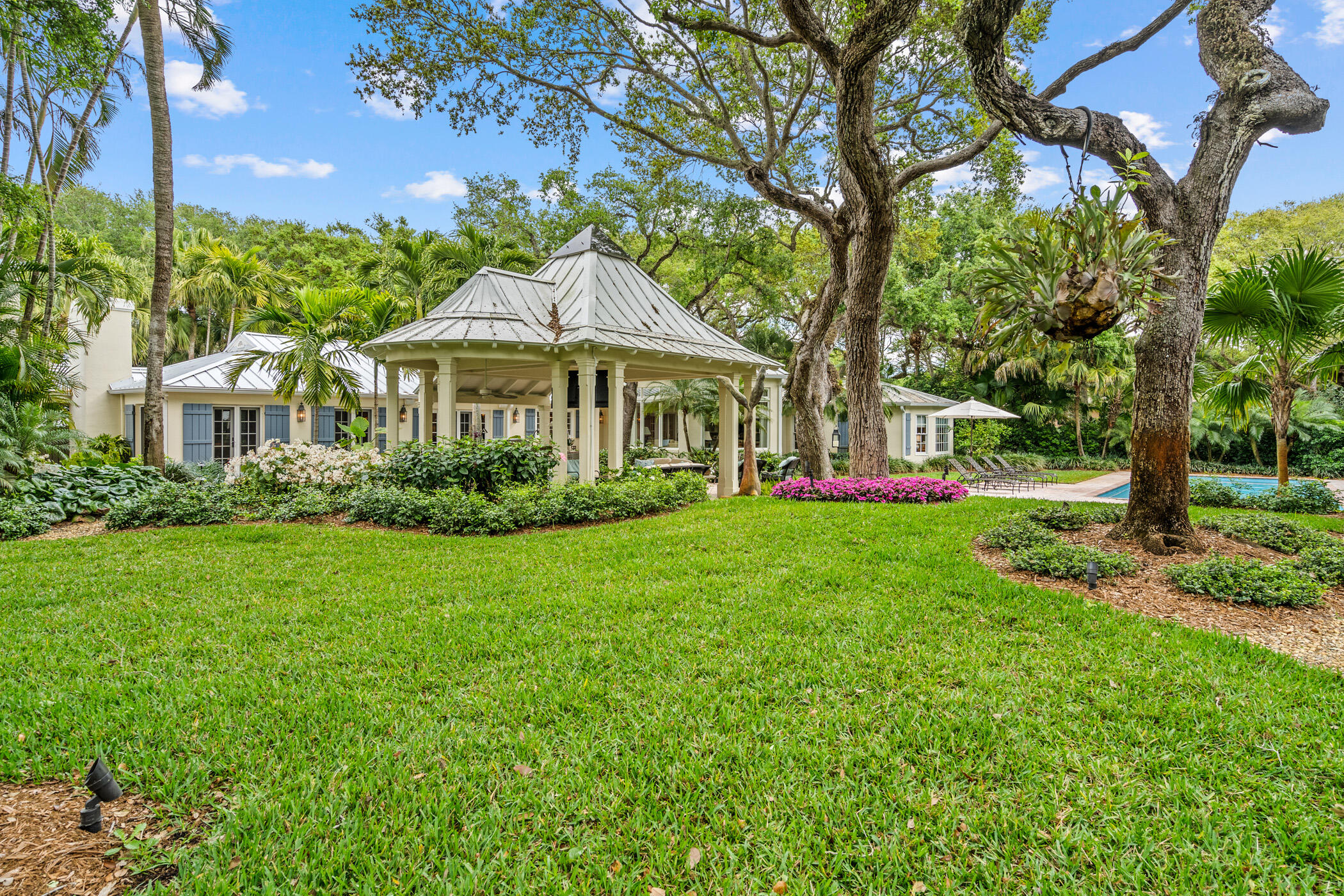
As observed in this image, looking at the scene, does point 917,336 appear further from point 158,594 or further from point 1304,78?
point 158,594

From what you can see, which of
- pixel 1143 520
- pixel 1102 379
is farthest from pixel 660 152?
pixel 1102 379

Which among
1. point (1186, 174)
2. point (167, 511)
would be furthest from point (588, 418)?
point (1186, 174)

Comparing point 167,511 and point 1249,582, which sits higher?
point 167,511

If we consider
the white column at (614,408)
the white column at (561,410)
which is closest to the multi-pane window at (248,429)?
the white column at (561,410)

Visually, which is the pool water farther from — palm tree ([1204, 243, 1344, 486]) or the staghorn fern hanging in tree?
the staghorn fern hanging in tree

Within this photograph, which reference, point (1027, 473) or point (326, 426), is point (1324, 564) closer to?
point (1027, 473)

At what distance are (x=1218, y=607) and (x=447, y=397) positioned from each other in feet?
32.9

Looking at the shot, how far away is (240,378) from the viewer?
15.5 metres

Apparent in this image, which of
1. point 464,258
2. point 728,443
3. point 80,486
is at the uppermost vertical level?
point 464,258

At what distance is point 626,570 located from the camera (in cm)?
607

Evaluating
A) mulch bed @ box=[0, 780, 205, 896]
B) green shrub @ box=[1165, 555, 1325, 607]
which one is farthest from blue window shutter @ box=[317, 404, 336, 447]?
green shrub @ box=[1165, 555, 1325, 607]

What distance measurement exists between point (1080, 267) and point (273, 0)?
14.0 meters

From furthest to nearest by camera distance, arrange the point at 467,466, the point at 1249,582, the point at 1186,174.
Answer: the point at 467,466 < the point at 1186,174 < the point at 1249,582

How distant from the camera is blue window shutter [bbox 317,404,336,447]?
655 inches
